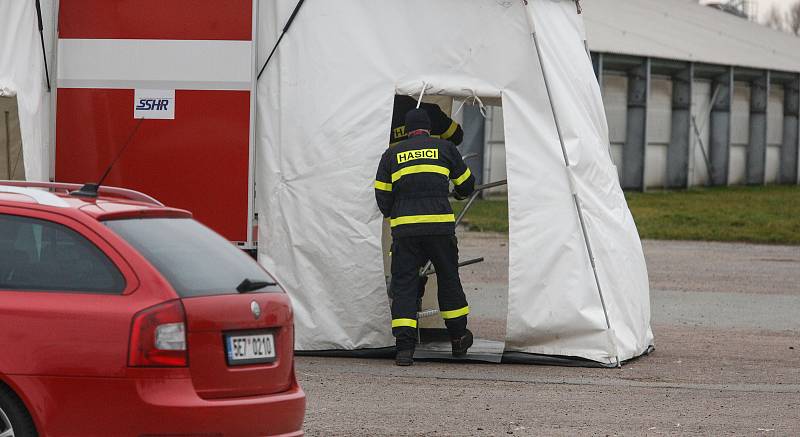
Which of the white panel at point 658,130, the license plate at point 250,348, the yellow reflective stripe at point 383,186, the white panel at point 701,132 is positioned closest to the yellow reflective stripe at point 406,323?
the yellow reflective stripe at point 383,186

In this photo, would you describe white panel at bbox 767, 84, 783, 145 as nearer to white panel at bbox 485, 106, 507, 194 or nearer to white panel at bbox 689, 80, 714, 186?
white panel at bbox 689, 80, 714, 186

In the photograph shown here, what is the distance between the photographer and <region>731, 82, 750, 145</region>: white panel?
146ft

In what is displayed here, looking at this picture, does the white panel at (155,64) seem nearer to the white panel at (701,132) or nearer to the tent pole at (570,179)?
the tent pole at (570,179)

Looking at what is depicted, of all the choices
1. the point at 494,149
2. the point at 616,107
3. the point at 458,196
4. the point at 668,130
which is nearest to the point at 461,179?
the point at 458,196

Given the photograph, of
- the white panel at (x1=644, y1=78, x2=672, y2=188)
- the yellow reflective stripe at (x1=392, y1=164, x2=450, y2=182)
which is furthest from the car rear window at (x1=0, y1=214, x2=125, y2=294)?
the white panel at (x1=644, y1=78, x2=672, y2=188)

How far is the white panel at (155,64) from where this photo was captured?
35.6ft

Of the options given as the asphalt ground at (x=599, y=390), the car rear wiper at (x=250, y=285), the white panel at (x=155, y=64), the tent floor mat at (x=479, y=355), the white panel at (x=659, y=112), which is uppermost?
the white panel at (x=659, y=112)

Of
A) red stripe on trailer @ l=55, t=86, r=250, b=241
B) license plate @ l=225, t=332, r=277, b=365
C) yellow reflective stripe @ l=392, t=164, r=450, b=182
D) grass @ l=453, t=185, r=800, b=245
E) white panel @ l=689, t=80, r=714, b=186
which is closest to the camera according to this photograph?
license plate @ l=225, t=332, r=277, b=365

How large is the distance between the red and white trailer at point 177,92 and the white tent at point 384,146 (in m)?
0.24

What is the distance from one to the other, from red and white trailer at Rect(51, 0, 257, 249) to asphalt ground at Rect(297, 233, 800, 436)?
64.4 inches

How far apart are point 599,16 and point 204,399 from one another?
36.4 metres

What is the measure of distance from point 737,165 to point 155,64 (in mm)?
36554

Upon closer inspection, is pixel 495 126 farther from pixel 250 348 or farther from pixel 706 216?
pixel 250 348

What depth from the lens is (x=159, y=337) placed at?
5.55 metres
